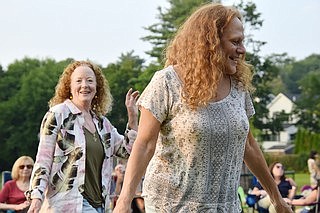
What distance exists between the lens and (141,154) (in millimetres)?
4379

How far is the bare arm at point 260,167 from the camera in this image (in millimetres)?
4977

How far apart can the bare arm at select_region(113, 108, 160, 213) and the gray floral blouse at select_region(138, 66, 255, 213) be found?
0.05 meters

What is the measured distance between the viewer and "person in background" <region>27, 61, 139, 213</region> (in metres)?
6.41

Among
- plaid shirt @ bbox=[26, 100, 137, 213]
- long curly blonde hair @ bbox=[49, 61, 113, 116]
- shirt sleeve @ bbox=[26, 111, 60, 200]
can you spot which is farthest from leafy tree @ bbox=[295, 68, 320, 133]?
shirt sleeve @ bbox=[26, 111, 60, 200]

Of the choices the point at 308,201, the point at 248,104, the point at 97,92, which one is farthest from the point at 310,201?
the point at 248,104

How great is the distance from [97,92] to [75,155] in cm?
81

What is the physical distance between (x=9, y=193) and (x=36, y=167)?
5437 millimetres

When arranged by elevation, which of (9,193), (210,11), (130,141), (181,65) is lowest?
(9,193)

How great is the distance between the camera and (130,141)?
695cm

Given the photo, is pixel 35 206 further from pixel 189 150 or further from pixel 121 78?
pixel 121 78

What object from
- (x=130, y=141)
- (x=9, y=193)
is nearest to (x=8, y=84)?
(x=9, y=193)

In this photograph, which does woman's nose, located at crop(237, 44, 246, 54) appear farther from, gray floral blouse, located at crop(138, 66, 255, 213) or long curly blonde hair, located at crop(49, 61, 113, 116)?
long curly blonde hair, located at crop(49, 61, 113, 116)

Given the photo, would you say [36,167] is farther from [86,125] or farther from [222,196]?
[222,196]

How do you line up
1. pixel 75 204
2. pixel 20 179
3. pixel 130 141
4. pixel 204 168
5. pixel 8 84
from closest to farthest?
1. pixel 204 168
2. pixel 75 204
3. pixel 130 141
4. pixel 20 179
5. pixel 8 84
